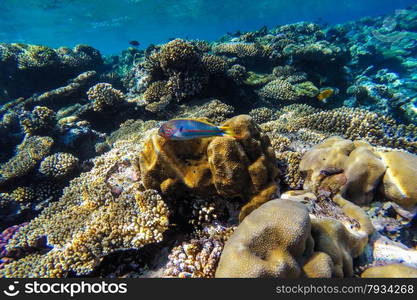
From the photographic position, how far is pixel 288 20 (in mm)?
127000

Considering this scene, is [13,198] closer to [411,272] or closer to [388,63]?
[411,272]

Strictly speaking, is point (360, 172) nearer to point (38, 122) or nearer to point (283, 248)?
point (283, 248)

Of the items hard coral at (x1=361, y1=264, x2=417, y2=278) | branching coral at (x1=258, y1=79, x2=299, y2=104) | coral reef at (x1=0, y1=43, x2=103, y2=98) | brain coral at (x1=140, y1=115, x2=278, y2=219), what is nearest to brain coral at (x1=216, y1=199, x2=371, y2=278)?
hard coral at (x1=361, y1=264, x2=417, y2=278)

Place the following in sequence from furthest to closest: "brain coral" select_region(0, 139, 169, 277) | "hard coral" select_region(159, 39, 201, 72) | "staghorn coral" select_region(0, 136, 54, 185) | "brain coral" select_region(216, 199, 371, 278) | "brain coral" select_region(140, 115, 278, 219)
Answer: "hard coral" select_region(159, 39, 201, 72) → "staghorn coral" select_region(0, 136, 54, 185) → "brain coral" select_region(0, 139, 169, 277) → "brain coral" select_region(140, 115, 278, 219) → "brain coral" select_region(216, 199, 371, 278)

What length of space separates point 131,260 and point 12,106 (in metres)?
9.92

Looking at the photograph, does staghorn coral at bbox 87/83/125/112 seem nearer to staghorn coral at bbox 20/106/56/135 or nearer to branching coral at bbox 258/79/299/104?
staghorn coral at bbox 20/106/56/135

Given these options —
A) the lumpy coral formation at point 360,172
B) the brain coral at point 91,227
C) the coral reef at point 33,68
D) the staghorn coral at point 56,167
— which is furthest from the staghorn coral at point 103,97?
the lumpy coral formation at point 360,172

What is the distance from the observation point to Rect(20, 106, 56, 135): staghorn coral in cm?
671

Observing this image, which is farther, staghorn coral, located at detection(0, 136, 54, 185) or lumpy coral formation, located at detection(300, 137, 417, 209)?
staghorn coral, located at detection(0, 136, 54, 185)

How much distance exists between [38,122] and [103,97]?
6.39 feet

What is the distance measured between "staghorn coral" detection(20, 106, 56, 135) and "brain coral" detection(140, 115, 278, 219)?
5458 mm

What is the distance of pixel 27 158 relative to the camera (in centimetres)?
588

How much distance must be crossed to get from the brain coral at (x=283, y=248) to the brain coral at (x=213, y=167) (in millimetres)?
565

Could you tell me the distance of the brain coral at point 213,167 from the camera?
2.84m
